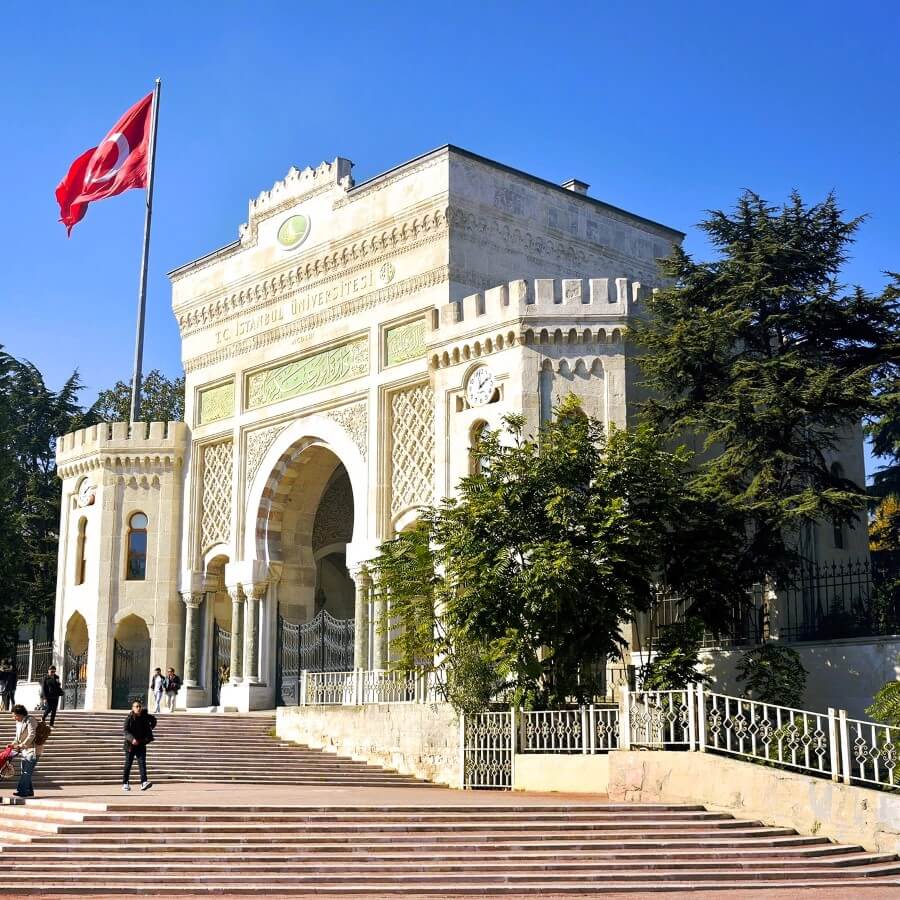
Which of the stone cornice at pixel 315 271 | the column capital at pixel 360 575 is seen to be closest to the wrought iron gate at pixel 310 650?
the column capital at pixel 360 575

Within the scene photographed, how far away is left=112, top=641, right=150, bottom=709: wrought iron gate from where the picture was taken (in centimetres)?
2944

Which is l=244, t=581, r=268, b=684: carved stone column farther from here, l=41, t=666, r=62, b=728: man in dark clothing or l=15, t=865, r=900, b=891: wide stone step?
l=15, t=865, r=900, b=891: wide stone step

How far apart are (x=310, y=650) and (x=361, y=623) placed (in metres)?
2.64

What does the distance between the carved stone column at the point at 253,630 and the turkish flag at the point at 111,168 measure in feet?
34.6

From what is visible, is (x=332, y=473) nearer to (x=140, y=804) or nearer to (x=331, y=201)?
(x=331, y=201)

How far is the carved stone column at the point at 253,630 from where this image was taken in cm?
Answer: 2777

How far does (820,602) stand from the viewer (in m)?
20.8

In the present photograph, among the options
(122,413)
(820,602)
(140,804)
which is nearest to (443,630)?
(820,602)

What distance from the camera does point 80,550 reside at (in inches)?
1226

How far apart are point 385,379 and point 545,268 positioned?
3913 millimetres

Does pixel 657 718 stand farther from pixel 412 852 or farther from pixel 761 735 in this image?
pixel 412 852

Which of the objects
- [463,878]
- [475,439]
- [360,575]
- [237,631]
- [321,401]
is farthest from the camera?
[237,631]

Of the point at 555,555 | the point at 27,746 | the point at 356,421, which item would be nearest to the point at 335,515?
the point at 356,421

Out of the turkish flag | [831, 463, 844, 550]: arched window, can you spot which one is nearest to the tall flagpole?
the turkish flag
